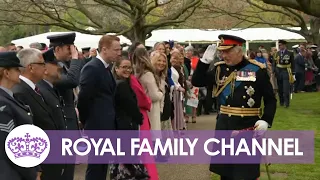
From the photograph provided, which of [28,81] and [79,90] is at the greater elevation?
[28,81]

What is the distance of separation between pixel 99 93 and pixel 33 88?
115cm

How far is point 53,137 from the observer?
527cm

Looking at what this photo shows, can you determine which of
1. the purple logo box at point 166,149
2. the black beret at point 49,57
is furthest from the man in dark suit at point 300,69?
the black beret at point 49,57

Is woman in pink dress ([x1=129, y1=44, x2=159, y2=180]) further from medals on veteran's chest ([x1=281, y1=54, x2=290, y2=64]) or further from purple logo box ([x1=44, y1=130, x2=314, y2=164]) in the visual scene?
medals on veteran's chest ([x1=281, y1=54, x2=290, y2=64])

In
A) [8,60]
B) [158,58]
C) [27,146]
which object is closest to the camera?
[8,60]

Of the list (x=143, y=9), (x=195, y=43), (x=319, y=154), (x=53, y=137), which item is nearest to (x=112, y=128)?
(x=53, y=137)

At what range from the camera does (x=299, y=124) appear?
42.7 ft

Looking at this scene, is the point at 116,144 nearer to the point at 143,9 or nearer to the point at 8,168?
the point at 8,168

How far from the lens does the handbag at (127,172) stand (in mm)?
6570

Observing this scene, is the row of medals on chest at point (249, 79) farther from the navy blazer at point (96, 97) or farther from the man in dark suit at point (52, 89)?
the man in dark suit at point (52, 89)

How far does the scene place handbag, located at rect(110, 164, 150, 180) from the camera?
6.57 m

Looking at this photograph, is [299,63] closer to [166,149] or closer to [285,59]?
[285,59]

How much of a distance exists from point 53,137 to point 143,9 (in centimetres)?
1559

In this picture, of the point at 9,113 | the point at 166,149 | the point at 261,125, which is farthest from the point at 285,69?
the point at 9,113
